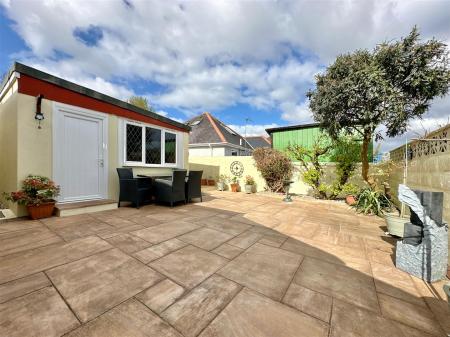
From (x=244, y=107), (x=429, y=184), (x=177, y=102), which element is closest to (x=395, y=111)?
(x=429, y=184)

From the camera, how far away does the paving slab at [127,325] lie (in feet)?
3.95

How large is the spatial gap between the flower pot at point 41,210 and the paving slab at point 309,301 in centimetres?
448

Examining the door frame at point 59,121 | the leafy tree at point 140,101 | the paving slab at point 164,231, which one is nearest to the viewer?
the paving slab at point 164,231

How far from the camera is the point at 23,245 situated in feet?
8.07

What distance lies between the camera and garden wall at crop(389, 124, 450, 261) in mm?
2335

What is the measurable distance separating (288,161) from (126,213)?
620cm

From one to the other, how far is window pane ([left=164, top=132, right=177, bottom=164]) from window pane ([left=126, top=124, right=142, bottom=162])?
1.06 meters

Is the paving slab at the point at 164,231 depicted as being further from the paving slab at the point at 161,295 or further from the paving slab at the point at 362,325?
the paving slab at the point at 362,325

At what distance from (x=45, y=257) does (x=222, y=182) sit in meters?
7.32

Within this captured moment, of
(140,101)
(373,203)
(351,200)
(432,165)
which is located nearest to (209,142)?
(140,101)

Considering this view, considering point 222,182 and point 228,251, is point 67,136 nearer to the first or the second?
point 228,251

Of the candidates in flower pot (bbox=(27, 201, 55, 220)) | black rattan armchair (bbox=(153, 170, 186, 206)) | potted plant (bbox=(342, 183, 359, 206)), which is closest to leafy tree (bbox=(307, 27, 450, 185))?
potted plant (bbox=(342, 183, 359, 206))

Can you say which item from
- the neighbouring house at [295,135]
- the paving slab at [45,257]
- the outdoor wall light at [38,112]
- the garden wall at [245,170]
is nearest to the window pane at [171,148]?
the garden wall at [245,170]

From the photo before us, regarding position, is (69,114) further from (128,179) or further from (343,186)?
(343,186)
